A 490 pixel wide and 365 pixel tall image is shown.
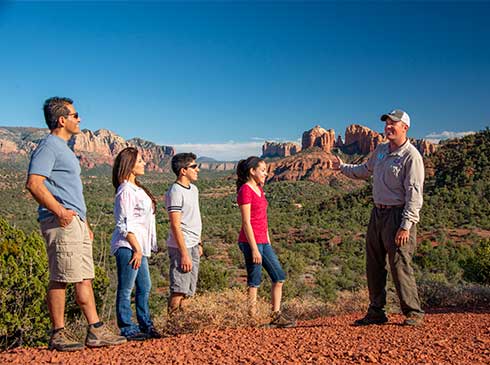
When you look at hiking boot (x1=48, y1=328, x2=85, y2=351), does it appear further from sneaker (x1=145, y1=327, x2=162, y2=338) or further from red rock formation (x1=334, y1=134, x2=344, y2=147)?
red rock formation (x1=334, y1=134, x2=344, y2=147)

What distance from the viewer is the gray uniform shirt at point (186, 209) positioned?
4.27 meters

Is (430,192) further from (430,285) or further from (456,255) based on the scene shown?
(430,285)

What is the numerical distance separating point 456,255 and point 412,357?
19134 millimetres

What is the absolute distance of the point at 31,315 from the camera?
695 centimetres

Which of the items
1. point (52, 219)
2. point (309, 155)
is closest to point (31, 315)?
point (52, 219)

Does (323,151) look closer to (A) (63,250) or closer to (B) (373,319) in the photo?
(B) (373,319)

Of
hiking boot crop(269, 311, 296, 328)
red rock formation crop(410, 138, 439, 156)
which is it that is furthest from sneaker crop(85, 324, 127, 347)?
Result: red rock formation crop(410, 138, 439, 156)

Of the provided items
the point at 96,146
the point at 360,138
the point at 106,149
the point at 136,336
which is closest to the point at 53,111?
the point at 136,336

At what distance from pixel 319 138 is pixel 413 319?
334 feet

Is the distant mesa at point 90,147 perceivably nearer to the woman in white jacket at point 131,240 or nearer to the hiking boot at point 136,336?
the woman in white jacket at point 131,240

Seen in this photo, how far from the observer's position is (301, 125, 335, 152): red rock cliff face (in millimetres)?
100463

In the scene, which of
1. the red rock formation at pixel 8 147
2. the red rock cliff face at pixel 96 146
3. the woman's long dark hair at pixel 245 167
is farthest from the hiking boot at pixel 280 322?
the red rock formation at pixel 8 147

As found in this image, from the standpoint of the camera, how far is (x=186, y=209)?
4.35 meters

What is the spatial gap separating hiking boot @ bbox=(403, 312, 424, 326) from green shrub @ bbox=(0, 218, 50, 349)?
16.1ft
